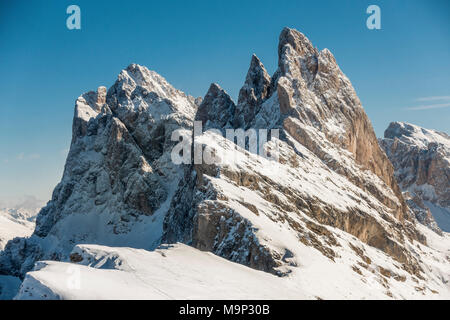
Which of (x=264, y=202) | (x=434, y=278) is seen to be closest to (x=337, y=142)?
(x=434, y=278)

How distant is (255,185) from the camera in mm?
64812

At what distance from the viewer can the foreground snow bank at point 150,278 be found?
104 feet

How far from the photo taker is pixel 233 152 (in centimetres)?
7069

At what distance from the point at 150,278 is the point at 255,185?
29.7 metres

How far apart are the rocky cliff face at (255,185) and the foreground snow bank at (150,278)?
500cm

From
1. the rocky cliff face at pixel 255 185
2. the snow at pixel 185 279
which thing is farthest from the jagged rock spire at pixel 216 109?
the snow at pixel 185 279

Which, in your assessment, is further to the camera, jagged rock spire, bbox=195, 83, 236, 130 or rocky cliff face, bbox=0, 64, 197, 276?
jagged rock spire, bbox=195, 83, 236, 130

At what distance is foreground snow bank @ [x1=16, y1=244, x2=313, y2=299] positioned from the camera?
31.7 m

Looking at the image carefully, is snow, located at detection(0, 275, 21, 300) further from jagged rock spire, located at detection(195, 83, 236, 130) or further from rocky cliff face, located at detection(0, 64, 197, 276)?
jagged rock spire, located at detection(195, 83, 236, 130)

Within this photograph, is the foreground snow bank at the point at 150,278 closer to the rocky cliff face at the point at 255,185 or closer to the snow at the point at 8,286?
the rocky cliff face at the point at 255,185

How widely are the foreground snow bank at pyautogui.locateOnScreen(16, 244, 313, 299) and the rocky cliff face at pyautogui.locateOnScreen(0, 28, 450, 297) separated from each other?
5.00 m

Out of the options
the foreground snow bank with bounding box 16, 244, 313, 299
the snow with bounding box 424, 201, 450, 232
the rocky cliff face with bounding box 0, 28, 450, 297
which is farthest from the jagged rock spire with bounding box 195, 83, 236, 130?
the snow with bounding box 424, 201, 450, 232

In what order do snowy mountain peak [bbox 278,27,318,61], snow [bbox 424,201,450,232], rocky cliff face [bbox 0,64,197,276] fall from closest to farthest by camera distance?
snowy mountain peak [bbox 278,27,318,61] → rocky cliff face [bbox 0,64,197,276] → snow [bbox 424,201,450,232]
